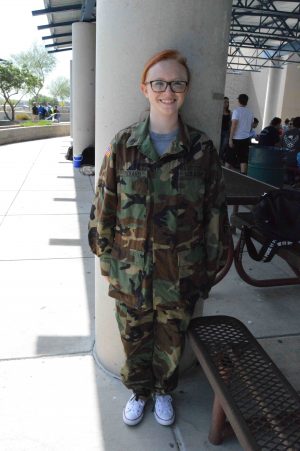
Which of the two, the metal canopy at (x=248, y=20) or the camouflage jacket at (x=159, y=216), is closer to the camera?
the camouflage jacket at (x=159, y=216)

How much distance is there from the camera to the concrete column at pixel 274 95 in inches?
1064

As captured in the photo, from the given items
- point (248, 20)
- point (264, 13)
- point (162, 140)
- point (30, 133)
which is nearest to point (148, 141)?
point (162, 140)

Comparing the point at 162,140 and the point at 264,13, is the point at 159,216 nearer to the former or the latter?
the point at 162,140

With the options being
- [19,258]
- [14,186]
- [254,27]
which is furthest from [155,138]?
[254,27]

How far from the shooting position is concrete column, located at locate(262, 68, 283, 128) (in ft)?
88.6

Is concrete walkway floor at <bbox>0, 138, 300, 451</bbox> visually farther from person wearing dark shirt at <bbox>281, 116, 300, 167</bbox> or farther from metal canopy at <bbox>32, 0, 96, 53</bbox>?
metal canopy at <bbox>32, 0, 96, 53</bbox>

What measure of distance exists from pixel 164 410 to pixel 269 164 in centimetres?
550

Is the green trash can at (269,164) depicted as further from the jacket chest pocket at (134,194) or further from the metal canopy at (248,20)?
the jacket chest pocket at (134,194)

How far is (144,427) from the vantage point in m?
2.15

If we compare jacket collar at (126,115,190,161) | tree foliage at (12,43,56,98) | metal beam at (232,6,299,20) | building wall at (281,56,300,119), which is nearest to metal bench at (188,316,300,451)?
jacket collar at (126,115,190,161)

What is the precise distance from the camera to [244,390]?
6.15 feet


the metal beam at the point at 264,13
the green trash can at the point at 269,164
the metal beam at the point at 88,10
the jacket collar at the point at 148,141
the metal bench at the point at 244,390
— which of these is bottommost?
the metal bench at the point at 244,390

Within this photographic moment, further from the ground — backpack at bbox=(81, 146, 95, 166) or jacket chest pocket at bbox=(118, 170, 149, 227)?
jacket chest pocket at bbox=(118, 170, 149, 227)

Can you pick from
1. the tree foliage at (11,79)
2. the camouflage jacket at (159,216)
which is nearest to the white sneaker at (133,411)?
the camouflage jacket at (159,216)
